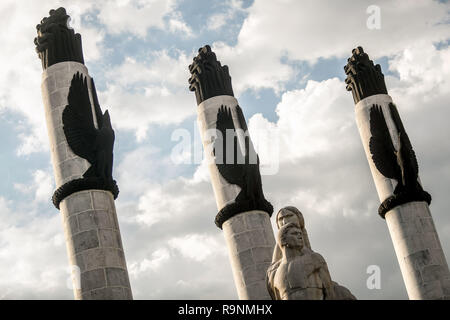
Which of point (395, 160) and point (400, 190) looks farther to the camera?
point (395, 160)

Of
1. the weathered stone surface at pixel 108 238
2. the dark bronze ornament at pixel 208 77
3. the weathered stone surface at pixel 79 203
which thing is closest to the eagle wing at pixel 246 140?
the dark bronze ornament at pixel 208 77

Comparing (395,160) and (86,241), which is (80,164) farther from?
(395,160)

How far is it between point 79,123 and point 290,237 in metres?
Answer: 9.16

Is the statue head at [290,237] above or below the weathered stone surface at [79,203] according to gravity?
below

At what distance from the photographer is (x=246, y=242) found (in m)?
20.7

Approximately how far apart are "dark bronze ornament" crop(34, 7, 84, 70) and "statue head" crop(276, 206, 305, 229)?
1017 cm

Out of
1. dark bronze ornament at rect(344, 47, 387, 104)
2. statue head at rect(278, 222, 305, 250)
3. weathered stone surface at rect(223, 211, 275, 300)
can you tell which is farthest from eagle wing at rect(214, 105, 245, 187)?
statue head at rect(278, 222, 305, 250)

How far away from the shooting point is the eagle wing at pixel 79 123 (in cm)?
1831

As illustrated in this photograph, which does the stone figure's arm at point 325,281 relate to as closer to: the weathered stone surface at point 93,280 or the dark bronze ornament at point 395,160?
the weathered stone surface at point 93,280

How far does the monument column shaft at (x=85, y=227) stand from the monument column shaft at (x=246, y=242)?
4321mm

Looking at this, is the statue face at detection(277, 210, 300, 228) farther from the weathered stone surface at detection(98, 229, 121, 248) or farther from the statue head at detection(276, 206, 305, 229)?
the weathered stone surface at detection(98, 229, 121, 248)

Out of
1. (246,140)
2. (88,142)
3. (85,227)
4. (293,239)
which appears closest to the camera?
(293,239)

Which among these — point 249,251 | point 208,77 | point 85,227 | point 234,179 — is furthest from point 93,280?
point 208,77
